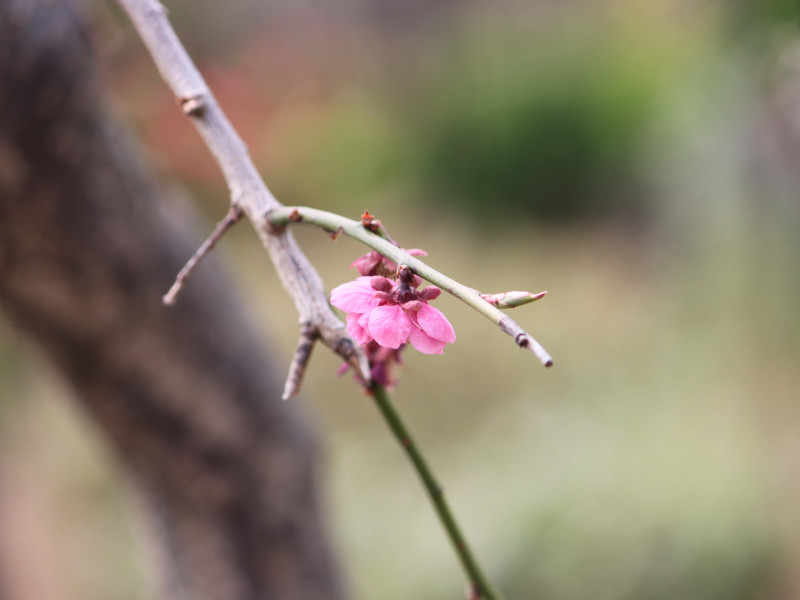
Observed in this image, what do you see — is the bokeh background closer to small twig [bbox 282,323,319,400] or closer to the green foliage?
the green foliage

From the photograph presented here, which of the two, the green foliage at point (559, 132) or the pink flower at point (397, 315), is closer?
the pink flower at point (397, 315)

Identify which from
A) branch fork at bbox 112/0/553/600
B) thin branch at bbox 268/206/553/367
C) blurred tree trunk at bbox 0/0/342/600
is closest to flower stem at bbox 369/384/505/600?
branch fork at bbox 112/0/553/600

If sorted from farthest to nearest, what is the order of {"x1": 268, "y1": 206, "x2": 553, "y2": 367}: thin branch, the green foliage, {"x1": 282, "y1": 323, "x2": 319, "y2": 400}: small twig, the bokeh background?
the green foliage < the bokeh background < {"x1": 282, "y1": 323, "x2": 319, "y2": 400}: small twig < {"x1": 268, "y1": 206, "x2": 553, "y2": 367}: thin branch

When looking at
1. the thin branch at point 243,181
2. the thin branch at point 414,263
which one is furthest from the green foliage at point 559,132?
the thin branch at point 414,263

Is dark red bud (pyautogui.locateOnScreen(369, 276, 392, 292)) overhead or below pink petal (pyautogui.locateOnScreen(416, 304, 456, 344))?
overhead

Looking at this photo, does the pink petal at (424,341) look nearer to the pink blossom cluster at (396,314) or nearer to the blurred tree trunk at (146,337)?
the pink blossom cluster at (396,314)

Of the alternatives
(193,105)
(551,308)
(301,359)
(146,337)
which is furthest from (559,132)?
(301,359)

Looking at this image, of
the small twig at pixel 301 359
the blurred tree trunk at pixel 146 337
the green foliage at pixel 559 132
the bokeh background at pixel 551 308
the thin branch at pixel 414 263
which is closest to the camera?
the thin branch at pixel 414 263
